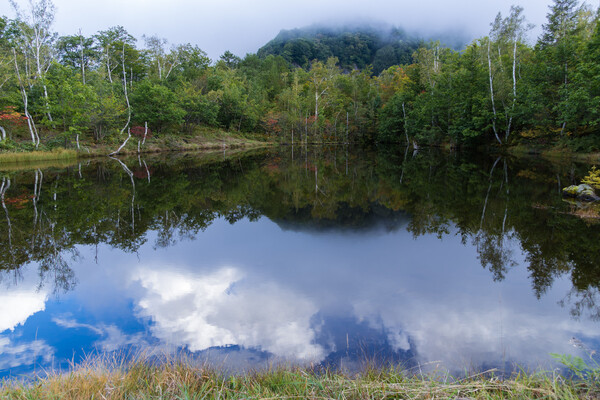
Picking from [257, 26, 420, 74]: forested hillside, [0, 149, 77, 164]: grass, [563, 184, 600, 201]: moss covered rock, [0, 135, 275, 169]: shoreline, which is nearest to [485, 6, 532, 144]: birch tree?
[563, 184, 600, 201]: moss covered rock

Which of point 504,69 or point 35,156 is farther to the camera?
point 504,69

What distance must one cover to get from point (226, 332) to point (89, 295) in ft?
8.33

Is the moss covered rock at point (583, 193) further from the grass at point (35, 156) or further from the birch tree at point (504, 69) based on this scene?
the grass at point (35, 156)

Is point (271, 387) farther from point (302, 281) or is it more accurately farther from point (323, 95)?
point (323, 95)

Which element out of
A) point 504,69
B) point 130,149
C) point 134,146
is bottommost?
point 130,149

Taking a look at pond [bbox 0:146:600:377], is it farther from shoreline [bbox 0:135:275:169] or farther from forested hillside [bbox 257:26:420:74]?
forested hillside [bbox 257:26:420:74]

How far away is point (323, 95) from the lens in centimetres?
5381

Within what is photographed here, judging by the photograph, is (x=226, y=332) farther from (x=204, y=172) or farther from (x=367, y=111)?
(x=367, y=111)

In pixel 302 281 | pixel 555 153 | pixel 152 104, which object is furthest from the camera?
pixel 152 104

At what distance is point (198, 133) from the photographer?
41969 millimetres

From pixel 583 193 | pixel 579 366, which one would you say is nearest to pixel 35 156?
pixel 579 366

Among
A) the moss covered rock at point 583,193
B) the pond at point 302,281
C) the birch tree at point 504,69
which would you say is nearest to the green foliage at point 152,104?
the pond at point 302,281

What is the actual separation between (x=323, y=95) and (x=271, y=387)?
54.2m

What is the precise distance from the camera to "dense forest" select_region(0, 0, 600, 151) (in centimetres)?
2350
